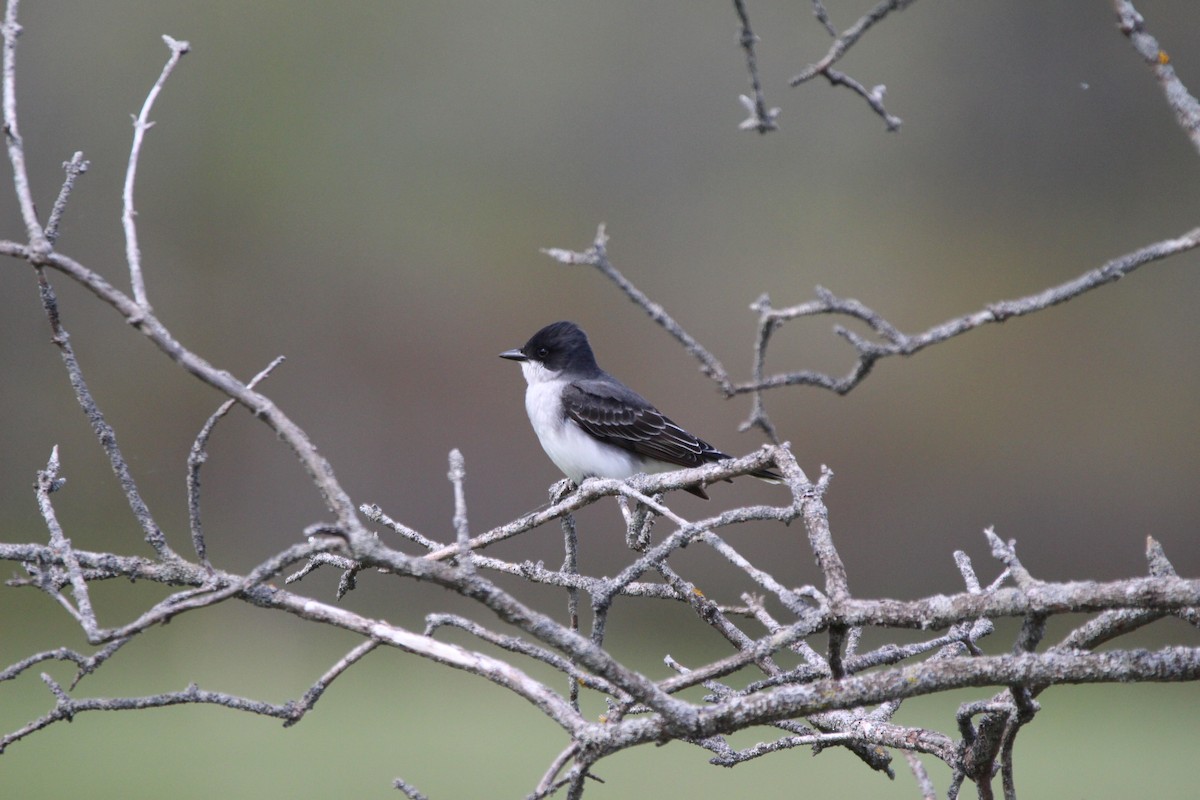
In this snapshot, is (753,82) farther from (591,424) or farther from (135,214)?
(591,424)

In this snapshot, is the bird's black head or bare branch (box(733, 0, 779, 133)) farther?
the bird's black head

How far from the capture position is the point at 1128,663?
129 centimetres

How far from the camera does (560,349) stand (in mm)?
4711

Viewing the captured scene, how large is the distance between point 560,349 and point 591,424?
0.41 metres

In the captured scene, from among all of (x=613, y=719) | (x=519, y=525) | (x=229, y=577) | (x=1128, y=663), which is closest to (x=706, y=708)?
(x=613, y=719)

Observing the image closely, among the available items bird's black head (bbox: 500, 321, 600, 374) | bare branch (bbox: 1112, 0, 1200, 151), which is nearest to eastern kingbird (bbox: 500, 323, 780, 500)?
Answer: bird's black head (bbox: 500, 321, 600, 374)

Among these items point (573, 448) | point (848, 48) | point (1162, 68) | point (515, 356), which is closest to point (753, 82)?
point (848, 48)

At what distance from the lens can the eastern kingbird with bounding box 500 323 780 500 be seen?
441 centimetres

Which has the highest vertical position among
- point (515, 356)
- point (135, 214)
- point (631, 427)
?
point (515, 356)

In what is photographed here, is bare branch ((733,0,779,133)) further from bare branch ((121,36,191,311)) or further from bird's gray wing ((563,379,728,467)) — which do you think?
bird's gray wing ((563,379,728,467))

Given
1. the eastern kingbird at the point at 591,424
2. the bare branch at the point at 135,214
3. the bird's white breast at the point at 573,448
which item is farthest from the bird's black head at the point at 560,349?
the bare branch at the point at 135,214

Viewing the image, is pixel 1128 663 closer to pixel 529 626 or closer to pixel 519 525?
pixel 529 626

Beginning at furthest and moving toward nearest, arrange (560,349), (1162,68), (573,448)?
1. (560,349)
2. (573,448)
3. (1162,68)

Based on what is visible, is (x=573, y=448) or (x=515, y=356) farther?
(x=515, y=356)
